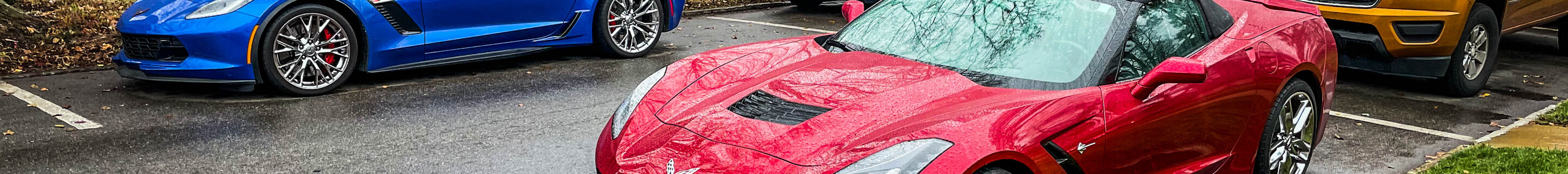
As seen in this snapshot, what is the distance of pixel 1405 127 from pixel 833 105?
392 cm

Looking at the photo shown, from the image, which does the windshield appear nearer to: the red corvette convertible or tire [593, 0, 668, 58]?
the red corvette convertible

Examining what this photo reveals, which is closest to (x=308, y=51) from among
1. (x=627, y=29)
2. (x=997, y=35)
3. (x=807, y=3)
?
(x=627, y=29)

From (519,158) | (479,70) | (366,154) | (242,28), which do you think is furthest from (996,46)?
(479,70)

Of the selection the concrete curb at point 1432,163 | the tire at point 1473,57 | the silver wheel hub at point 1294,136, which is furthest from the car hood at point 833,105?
the tire at point 1473,57

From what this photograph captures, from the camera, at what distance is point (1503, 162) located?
5328mm

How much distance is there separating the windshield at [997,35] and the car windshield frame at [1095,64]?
13 millimetres

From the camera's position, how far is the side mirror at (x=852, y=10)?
5.26 m

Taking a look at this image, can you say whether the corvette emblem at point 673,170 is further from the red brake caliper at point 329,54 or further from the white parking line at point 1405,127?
the red brake caliper at point 329,54

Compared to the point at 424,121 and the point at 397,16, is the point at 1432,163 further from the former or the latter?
the point at 397,16

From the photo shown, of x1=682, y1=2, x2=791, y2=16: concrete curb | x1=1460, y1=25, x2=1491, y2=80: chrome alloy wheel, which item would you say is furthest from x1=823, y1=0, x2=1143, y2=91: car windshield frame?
x1=682, y1=2, x2=791, y2=16: concrete curb

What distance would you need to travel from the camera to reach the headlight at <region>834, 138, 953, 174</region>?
3.24 meters

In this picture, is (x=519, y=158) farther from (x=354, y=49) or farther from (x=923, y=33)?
(x=354, y=49)

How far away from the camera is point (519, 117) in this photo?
249 inches

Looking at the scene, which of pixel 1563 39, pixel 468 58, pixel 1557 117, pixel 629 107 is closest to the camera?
pixel 629 107
